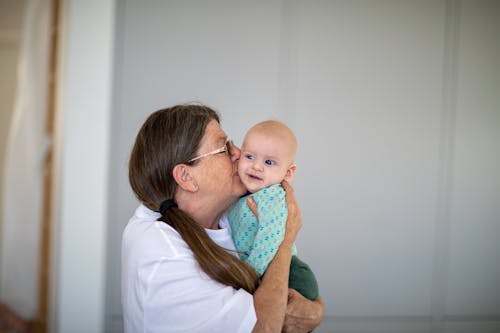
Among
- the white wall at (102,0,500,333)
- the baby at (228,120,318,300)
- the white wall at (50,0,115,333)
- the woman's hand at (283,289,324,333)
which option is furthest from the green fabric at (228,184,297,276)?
the white wall at (102,0,500,333)

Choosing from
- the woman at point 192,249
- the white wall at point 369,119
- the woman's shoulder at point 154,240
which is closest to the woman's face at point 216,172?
the woman at point 192,249

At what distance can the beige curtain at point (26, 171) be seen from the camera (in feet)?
4.68

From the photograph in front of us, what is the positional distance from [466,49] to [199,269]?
2.71 m

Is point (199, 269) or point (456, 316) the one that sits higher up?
point (199, 269)

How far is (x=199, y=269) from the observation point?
144 cm

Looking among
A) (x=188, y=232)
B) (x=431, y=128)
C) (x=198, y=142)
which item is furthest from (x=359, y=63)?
(x=188, y=232)

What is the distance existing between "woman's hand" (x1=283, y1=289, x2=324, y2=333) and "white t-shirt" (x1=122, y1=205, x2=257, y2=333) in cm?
20

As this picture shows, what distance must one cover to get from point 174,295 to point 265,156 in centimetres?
64

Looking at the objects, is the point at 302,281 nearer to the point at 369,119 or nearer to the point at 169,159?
the point at 169,159

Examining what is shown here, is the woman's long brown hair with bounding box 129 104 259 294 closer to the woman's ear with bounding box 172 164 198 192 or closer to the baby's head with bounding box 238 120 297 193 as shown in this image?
the woman's ear with bounding box 172 164 198 192

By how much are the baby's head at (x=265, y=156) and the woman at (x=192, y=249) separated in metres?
0.04

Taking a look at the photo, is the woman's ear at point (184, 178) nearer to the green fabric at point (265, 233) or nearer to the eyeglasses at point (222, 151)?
the eyeglasses at point (222, 151)

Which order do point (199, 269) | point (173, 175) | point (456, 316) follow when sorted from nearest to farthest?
point (199, 269) < point (173, 175) < point (456, 316)

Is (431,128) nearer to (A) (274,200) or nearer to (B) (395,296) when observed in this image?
(B) (395,296)
